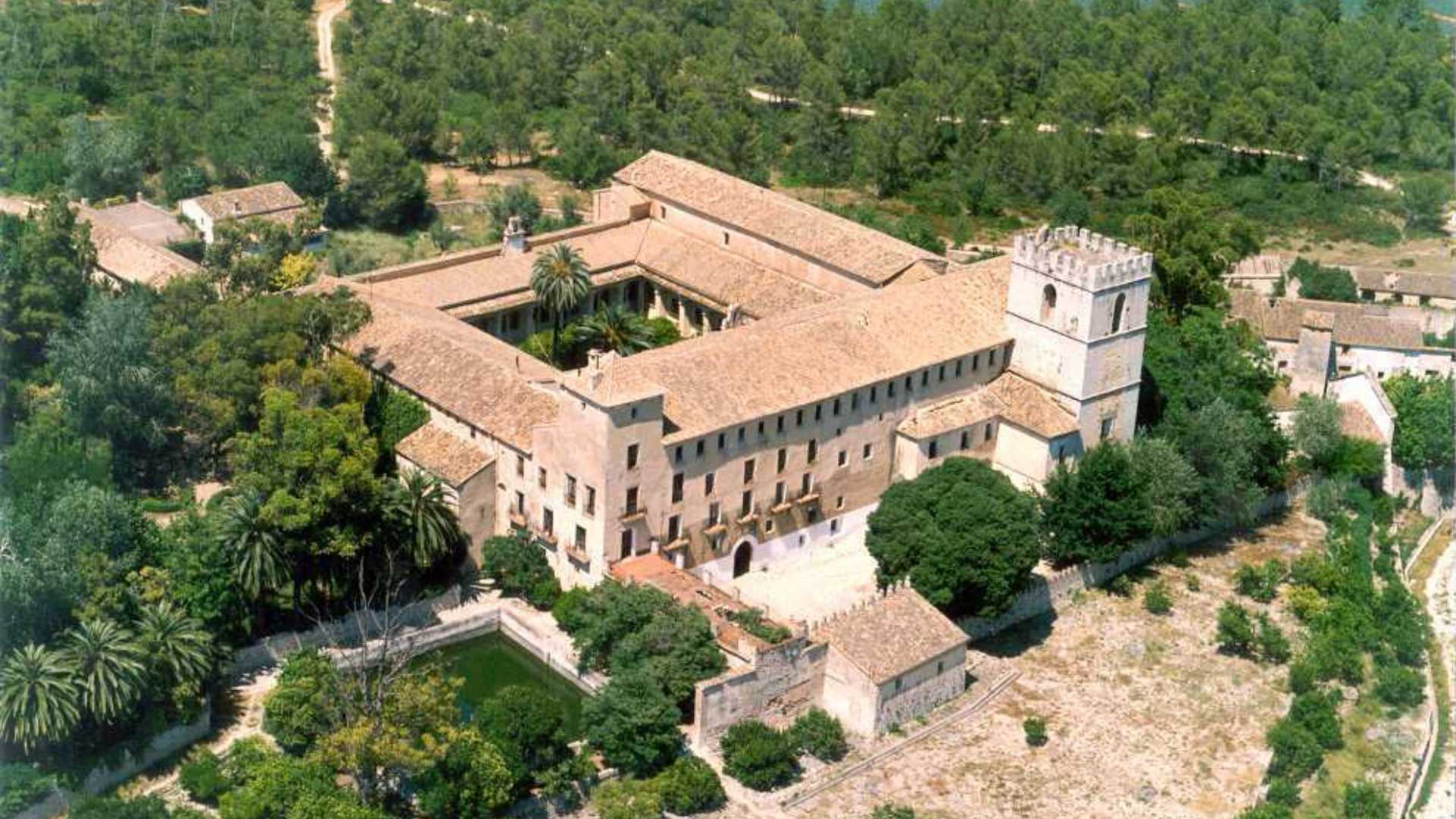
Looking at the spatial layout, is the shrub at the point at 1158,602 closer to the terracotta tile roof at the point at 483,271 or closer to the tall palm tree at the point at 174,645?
the terracotta tile roof at the point at 483,271

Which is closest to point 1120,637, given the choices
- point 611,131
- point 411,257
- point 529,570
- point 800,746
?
point 800,746

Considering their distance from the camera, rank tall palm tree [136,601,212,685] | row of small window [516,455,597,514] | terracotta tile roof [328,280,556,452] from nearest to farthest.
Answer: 1. tall palm tree [136,601,212,685]
2. row of small window [516,455,597,514]
3. terracotta tile roof [328,280,556,452]

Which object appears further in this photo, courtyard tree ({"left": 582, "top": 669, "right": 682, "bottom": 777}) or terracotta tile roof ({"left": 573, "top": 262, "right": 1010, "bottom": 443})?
terracotta tile roof ({"left": 573, "top": 262, "right": 1010, "bottom": 443})

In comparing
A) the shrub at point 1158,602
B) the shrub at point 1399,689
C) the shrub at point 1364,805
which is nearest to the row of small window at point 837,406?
the shrub at point 1158,602

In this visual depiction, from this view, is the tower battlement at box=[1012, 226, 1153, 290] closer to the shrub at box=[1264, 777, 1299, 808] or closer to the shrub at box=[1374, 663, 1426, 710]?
the shrub at box=[1374, 663, 1426, 710]

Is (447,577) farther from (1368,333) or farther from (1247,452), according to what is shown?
(1368,333)

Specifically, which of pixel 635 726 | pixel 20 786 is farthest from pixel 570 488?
pixel 20 786

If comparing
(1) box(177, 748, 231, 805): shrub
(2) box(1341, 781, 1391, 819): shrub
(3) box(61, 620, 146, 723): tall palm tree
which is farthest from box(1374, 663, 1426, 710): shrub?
(3) box(61, 620, 146, 723): tall palm tree

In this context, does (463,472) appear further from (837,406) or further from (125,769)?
(125,769)
